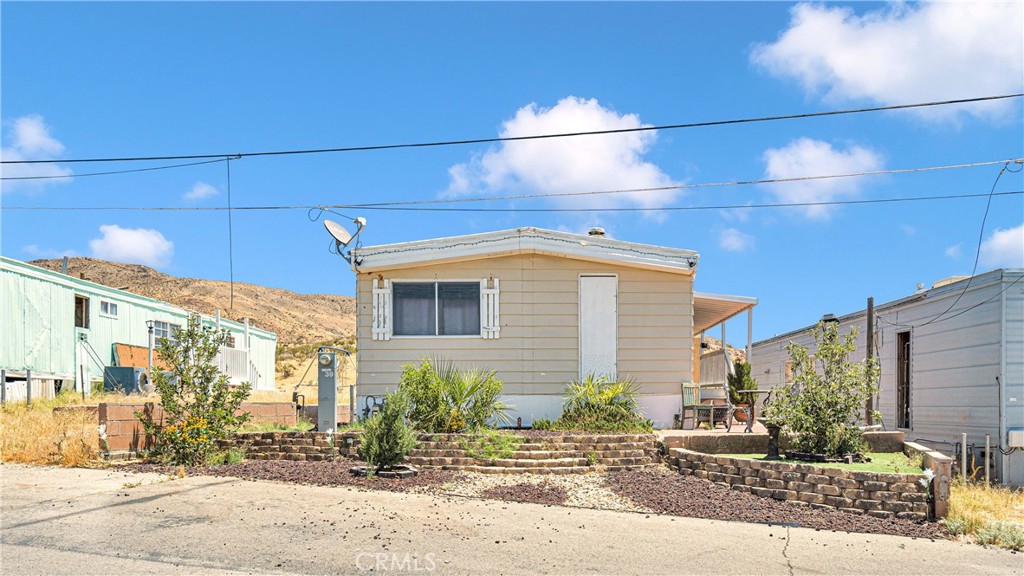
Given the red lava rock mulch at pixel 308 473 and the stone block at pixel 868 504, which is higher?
the red lava rock mulch at pixel 308 473

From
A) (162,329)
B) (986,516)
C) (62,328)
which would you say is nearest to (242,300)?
(162,329)

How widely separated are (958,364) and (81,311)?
19.9 m

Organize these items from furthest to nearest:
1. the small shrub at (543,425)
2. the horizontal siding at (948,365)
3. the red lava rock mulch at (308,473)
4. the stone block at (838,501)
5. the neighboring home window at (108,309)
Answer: the neighboring home window at (108,309) → the horizontal siding at (948,365) → the small shrub at (543,425) → the red lava rock mulch at (308,473) → the stone block at (838,501)

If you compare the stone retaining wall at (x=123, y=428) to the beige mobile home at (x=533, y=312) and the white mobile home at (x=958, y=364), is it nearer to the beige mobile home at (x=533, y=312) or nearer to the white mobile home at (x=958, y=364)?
the beige mobile home at (x=533, y=312)

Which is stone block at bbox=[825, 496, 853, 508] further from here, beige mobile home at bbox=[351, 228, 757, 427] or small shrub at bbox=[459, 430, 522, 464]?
beige mobile home at bbox=[351, 228, 757, 427]

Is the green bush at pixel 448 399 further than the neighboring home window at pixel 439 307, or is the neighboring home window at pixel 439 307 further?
the neighboring home window at pixel 439 307

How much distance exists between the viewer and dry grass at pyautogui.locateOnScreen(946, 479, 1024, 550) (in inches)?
340

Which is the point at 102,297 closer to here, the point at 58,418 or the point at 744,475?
the point at 58,418

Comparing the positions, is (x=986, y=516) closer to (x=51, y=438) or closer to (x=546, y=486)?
(x=546, y=486)

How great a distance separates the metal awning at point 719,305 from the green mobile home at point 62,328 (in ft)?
31.1

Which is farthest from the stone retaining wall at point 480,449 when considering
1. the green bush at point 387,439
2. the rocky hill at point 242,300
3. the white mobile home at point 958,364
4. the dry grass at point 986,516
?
the rocky hill at point 242,300

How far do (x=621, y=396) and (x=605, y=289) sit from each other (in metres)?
1.86

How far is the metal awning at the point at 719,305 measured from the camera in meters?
15.5

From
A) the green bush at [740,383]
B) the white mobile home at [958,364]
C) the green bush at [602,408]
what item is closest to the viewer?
the green bush at [602,408]
